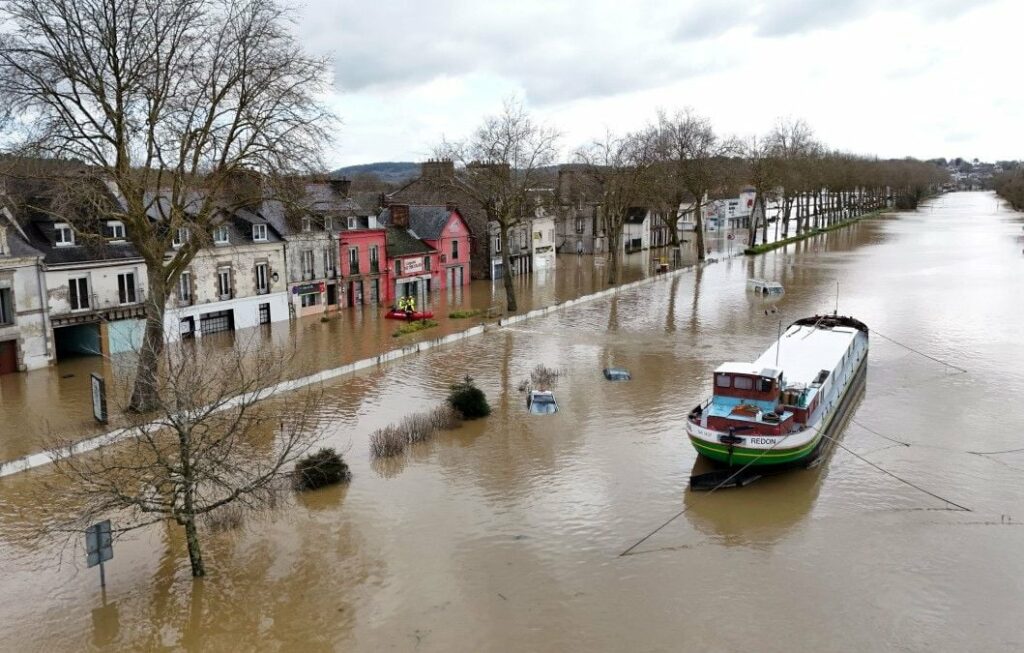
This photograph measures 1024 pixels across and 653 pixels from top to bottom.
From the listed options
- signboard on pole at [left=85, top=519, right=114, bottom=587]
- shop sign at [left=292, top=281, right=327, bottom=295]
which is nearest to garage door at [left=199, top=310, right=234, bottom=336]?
shop sign at [left=292, top=281, right=327, bottom=295]

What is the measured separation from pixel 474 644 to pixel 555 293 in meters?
43.1

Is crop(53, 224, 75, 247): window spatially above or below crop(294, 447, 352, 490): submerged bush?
above

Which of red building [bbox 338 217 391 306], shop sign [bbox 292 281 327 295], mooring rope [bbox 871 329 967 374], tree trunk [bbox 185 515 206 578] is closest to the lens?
tree trunk [bbox 185 515 206 578]

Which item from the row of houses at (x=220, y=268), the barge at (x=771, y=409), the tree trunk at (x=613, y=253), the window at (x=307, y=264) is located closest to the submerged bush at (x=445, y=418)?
the barge at (x=771, y=409)

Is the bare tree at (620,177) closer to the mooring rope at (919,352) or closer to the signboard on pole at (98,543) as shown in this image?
the mooring rope at (919,352)

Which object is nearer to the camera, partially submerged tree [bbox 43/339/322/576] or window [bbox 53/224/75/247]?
partially submerged tree [bbox 43/339/322/576]

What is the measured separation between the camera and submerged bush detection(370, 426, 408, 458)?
2228 cm

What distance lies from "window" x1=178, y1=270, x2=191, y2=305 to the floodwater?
42.1ft

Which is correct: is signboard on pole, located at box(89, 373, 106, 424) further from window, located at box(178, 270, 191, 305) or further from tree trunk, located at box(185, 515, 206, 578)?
window, located at box(178, 270, 191, 305)

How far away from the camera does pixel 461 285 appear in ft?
188

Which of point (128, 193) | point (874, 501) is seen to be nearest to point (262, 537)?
point (128, 193)

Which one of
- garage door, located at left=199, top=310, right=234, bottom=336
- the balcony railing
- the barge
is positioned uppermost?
the balcony railing

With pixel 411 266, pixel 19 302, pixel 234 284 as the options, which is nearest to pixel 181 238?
pixel 234 284

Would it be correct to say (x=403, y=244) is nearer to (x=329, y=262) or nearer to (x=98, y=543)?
(x=329, y=262)
